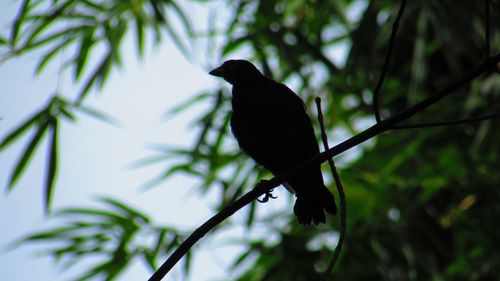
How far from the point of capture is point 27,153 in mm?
2969

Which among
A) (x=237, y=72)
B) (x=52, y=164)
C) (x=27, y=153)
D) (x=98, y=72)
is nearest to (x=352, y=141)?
(x=237, y=72)

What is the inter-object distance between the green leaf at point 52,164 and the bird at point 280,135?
0.70 m

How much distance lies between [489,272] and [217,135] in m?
1.58

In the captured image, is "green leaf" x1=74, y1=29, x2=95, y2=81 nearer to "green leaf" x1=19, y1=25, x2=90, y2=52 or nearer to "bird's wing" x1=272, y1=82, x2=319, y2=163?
"green leaf" x1=19, y1=25, x2=90, y2=52

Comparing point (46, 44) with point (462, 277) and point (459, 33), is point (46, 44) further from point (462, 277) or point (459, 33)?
point (462, 277)

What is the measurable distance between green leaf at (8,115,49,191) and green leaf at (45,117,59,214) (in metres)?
0.04

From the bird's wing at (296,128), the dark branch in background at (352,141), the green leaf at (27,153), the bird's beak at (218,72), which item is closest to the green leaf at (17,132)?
the green leaf at (27,153)

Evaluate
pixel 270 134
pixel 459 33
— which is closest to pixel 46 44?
pixel 270 134

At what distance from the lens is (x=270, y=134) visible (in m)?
2.60

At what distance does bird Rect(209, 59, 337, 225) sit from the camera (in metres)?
2.47

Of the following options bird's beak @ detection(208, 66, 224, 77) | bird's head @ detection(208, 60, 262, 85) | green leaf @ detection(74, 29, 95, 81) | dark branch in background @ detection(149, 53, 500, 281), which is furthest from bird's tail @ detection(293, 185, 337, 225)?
green leaf @ detection(74, 29, 95, 81)

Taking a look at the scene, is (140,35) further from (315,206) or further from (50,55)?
(315,206)

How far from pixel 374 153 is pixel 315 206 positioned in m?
1.62

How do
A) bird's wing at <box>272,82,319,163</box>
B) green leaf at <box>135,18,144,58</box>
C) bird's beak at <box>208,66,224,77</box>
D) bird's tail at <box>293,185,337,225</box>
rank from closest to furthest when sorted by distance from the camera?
1. bird's tail at <box>293,185,337,225</box>
2. bird's wing at <box>272,82,319,163</box>
3. bird's beak at <box>208,66,224,77</box>
4. green leaf at <box>135,18,144,58</box>
